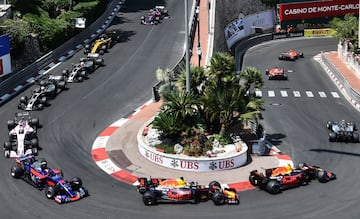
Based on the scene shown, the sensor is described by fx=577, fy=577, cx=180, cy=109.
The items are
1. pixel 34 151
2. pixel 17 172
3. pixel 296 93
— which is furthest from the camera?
pixel 296 93

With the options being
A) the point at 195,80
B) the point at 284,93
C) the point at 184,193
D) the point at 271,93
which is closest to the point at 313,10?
the point at 284,93

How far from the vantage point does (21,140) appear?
32531 mm

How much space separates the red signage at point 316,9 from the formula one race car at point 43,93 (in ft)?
133

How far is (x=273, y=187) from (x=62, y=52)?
31.4 m

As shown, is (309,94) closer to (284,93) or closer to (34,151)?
(284,93)

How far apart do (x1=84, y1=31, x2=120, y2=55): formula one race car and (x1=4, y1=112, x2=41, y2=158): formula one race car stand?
19023mm

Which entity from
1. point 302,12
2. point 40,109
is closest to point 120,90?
point 40,109

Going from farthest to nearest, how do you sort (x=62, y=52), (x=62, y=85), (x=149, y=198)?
(x=62, y=52), (x=62, y=85), (x=149, y=198)

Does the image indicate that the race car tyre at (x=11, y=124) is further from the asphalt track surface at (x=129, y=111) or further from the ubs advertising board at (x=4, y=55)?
the ubs advertising board at (x=4, y=55)

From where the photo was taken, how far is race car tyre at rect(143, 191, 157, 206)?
2617 centimetres

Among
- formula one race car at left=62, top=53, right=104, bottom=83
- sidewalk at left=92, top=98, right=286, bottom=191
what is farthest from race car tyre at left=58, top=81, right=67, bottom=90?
sidewalk at left=92, top=98, right=286, bottom=191

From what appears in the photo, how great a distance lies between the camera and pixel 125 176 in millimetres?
29797

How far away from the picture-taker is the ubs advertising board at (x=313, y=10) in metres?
76.9

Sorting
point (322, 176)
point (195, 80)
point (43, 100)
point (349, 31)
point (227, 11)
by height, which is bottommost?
point (322, 176)
